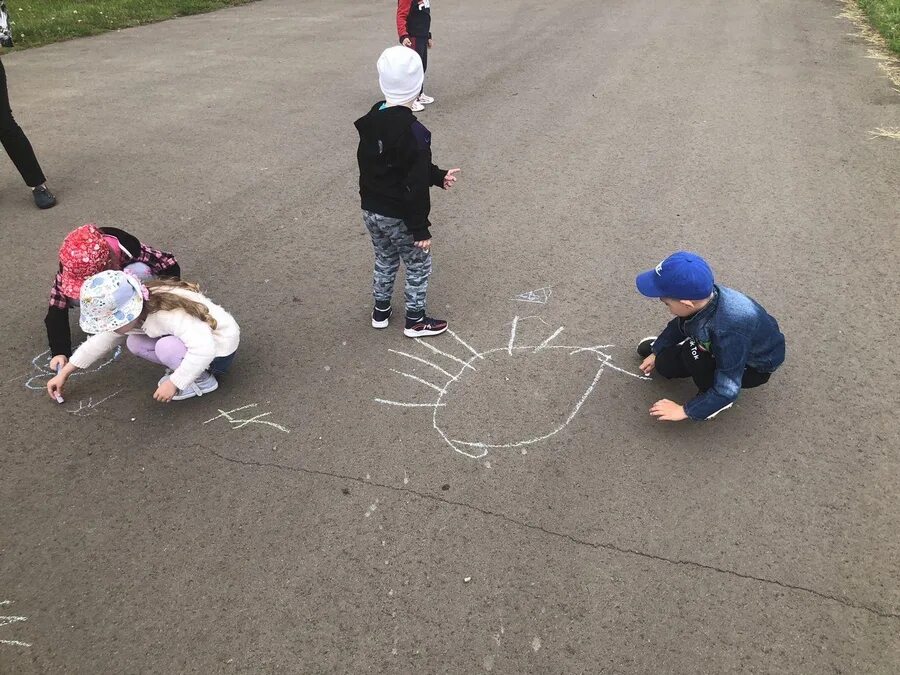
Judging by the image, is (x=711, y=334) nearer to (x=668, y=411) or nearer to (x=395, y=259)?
(x=668, y=411)

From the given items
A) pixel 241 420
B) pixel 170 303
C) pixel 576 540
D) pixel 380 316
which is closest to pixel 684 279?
pixel 576 540

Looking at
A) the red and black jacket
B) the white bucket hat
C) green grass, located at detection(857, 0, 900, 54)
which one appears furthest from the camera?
green grass, located at detection(857, 0, 900, 54)

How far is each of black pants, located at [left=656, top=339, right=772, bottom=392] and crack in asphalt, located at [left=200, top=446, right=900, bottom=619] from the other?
2.66ft

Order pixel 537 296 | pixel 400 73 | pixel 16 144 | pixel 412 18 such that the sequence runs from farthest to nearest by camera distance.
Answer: pixel 412 18
pixel 16 144
pixel 537 296
pixel 400 73

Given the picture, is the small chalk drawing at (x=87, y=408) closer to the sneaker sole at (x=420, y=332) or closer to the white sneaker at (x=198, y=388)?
the white sneaker at (x=198, y=388)

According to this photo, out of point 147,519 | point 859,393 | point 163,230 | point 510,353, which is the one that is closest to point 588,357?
point 510,353

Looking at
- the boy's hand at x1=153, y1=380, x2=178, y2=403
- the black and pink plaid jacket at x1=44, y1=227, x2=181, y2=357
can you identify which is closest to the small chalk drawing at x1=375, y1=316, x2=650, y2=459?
the boy's hand at x1=153, y1=380, x2=178, y2=403

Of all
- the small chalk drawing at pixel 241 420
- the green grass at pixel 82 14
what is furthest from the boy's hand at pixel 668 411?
the green grass at pixel 82 14

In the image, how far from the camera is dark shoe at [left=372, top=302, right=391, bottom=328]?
3.54 m

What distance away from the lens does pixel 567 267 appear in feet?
13.3

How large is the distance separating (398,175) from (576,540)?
1.84m

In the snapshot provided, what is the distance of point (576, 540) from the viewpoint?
96.3 inches

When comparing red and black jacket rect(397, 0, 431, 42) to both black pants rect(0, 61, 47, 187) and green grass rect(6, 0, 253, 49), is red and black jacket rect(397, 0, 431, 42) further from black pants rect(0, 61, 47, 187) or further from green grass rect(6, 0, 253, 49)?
green grass rect(6, 0, 253, 49)

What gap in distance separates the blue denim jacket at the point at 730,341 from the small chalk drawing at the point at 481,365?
1.73ft
